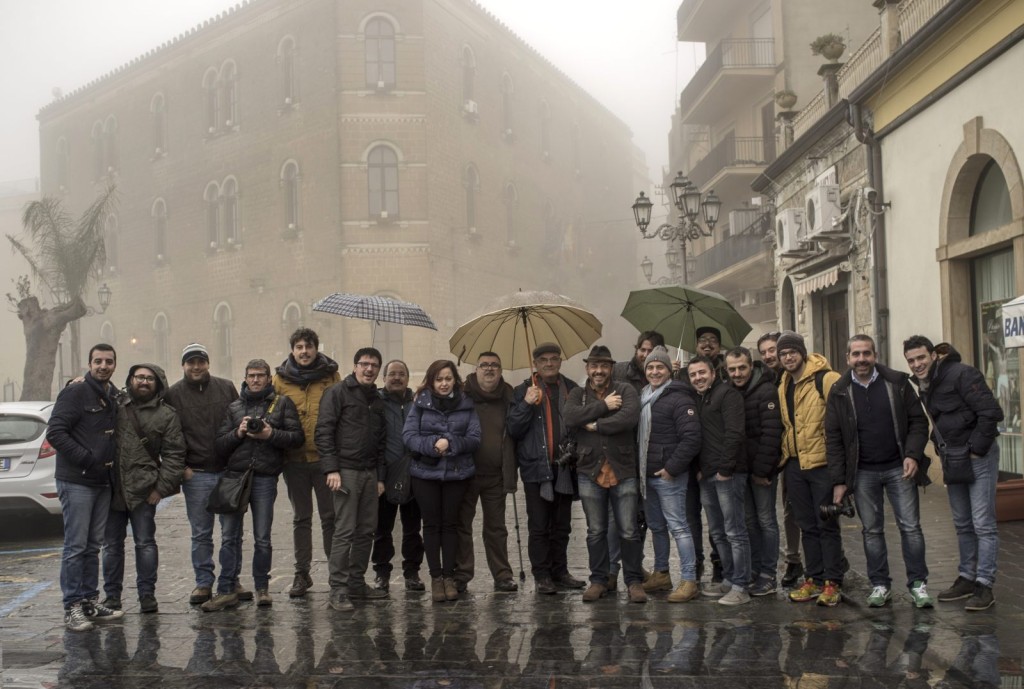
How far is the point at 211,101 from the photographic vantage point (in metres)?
33.8

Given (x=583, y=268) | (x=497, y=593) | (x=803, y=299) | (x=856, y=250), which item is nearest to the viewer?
(x=497, y=593)

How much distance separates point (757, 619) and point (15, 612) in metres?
5.25

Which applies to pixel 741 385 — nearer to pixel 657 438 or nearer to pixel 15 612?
pixel 657 438

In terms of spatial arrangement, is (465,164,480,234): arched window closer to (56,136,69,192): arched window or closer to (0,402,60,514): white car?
(56,136,69,192): arched window

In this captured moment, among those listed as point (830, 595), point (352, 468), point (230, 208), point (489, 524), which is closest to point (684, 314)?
point (489, 524)

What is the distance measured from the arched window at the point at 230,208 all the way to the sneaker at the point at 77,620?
27.4 metres

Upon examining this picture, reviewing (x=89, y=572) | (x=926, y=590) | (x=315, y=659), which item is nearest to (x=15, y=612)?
(x=89, y=572)

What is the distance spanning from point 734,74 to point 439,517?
21027 millimetres

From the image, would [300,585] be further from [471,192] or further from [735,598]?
[471,192]

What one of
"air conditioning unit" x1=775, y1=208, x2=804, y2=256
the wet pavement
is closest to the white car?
the wet pavement

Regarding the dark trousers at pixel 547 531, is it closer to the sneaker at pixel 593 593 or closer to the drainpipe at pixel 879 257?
A: the sneaker at pixel 593 593

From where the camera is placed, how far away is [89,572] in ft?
22.1

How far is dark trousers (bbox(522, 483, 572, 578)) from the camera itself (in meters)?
7.28

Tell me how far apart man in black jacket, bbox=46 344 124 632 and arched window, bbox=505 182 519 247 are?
28.0 meters
